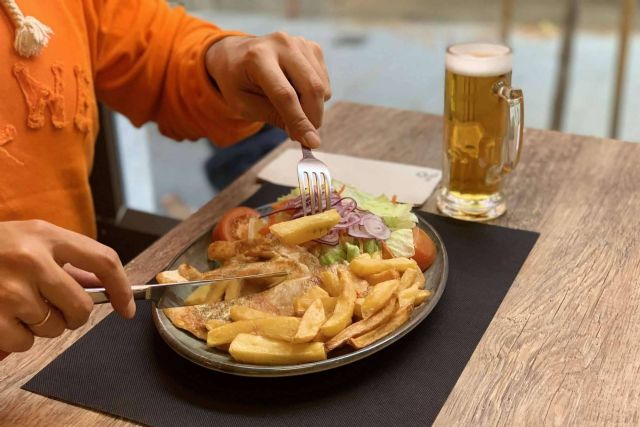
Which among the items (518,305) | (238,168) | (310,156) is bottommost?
(238,168)

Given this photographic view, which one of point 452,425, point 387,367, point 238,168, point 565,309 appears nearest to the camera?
point 452,425

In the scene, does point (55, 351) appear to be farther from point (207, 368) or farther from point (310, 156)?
point (310, 156)

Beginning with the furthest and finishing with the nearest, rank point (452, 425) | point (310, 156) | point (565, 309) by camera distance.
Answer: point (310, 156), point (565, 309), point (452, 425)

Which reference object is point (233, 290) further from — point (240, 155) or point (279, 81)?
point (240, 155)

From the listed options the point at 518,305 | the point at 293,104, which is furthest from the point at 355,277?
the point at 293,104

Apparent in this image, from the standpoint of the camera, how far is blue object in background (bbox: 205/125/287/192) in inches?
91.1

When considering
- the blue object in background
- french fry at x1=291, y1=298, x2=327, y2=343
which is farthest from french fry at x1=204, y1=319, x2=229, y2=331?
the blue object in background

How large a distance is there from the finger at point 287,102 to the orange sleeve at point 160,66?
0.77ft

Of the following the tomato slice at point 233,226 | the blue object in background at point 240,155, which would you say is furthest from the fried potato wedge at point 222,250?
the blue object in background at point 240,155

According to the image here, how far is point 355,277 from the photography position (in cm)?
109

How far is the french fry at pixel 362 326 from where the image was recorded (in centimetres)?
97

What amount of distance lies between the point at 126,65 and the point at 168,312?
75cm

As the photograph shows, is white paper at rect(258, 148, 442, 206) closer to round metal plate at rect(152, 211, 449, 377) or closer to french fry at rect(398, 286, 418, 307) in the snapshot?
round metal plate at rect(152, 211, 449, 377)

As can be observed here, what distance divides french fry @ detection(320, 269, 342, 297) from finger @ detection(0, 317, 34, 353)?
0.37m
